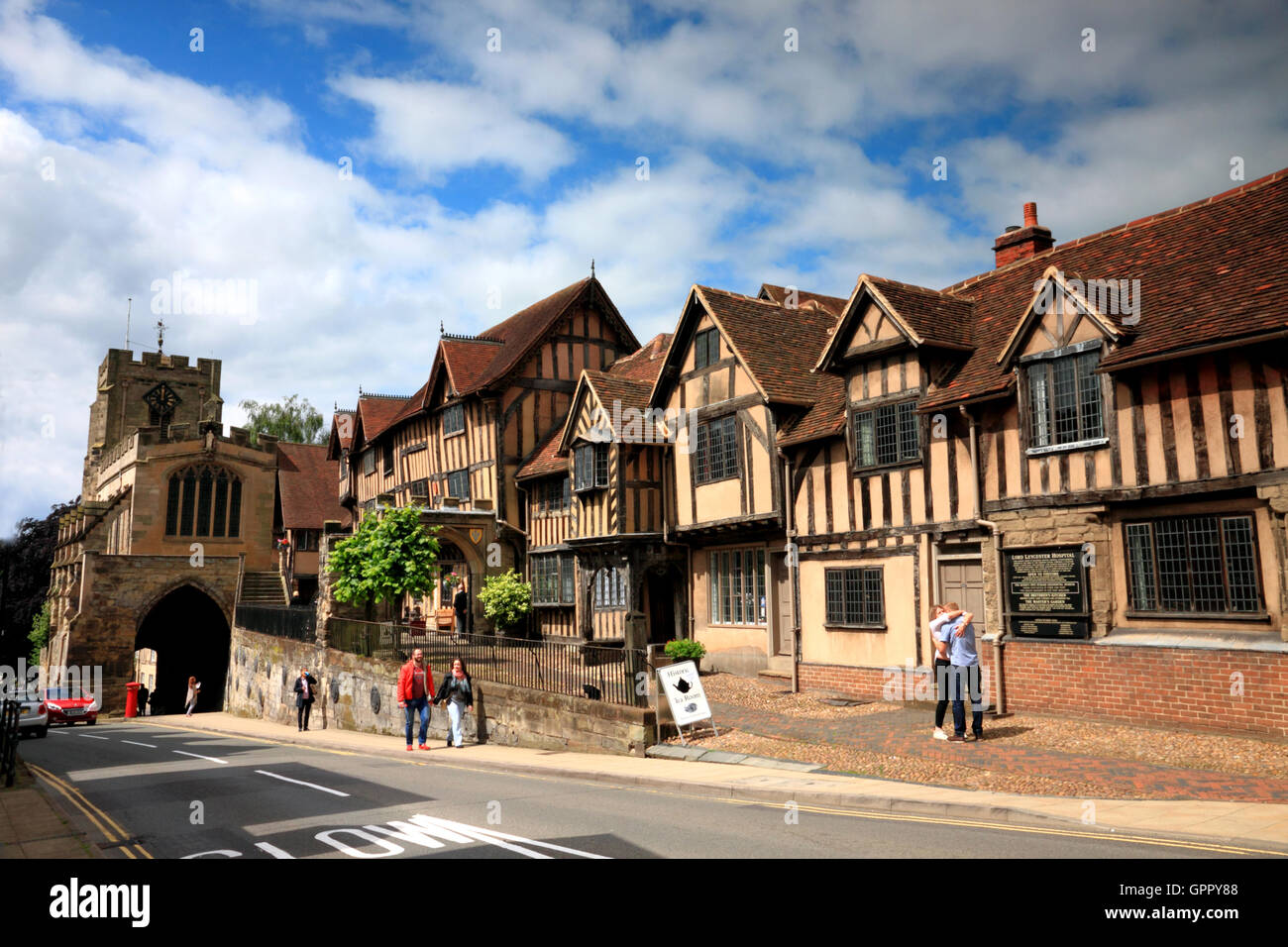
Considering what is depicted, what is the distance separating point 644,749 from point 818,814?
19.2 ft

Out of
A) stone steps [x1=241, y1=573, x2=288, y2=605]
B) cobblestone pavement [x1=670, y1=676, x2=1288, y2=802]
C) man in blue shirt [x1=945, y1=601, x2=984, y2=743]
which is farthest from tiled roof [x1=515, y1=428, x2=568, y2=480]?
stone steps [x1=241, y1=573, x2=288, y2=605]

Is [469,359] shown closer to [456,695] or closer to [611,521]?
[611,521]

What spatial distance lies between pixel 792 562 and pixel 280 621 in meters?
21.8

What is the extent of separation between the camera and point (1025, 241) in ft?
66.3

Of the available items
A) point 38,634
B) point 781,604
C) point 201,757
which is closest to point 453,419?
point 201,757

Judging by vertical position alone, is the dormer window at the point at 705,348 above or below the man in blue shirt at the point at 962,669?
above

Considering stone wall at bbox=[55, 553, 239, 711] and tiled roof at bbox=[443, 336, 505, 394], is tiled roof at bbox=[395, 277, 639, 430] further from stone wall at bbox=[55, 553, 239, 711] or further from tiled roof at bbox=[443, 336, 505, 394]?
stone wall at bbox=[55, 553, 239, 711]

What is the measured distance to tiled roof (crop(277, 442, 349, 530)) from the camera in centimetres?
5178

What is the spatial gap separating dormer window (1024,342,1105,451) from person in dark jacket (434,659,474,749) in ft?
39.2

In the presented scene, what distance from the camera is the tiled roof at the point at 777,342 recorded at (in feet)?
70.0

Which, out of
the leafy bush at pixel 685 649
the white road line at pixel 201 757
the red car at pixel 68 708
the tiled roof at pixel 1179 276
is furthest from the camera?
the red car at pixel 68 708

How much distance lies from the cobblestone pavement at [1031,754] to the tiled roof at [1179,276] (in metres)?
5.44

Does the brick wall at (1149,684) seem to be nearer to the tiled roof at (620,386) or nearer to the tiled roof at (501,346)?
the tiled roof at (620,386)

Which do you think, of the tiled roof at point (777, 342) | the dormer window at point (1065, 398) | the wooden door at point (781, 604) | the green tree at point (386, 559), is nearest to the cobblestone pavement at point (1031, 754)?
the wooden door at point (781, 604)
